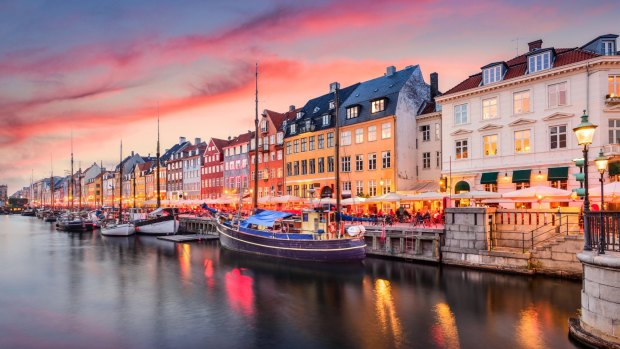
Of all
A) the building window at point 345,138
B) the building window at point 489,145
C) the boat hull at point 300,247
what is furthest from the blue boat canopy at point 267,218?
the building window at point 345,138

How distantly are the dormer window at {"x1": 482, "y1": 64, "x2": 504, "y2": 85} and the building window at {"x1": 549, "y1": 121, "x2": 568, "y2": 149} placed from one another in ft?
21.5

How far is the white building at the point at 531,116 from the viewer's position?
3078cm

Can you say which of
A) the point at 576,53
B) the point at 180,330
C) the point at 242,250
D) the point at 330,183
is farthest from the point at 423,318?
the point at 330,183

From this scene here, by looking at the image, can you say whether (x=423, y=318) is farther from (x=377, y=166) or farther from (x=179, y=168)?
(x=179, y=168)

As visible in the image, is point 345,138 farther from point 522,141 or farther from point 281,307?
point 281,307

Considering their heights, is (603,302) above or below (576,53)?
below

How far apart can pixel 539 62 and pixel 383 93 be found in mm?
19351

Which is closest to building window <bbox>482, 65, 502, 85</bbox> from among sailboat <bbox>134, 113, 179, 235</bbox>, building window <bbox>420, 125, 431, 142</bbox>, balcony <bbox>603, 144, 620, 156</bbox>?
building window <bbox>420, 125, 431, 142</bbox>

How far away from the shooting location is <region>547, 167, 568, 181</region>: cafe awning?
32.2 m

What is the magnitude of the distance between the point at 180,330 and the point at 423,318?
10244 mm

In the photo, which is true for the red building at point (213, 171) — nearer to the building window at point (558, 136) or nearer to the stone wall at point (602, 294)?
the building window at point (558, 136)

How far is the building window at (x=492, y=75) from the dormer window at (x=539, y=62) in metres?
2.59

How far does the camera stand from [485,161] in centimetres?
3781

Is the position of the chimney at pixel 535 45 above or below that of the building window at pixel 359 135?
above
